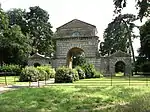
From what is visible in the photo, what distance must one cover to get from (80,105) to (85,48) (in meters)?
41.0

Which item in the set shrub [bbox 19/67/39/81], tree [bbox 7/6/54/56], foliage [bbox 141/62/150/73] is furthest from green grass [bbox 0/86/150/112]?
tree [bbox 7/6/54/56]

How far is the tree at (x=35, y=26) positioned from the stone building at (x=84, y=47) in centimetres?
2266

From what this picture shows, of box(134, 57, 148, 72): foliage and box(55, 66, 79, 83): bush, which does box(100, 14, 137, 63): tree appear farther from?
box(55, 66, 79, 83): bush

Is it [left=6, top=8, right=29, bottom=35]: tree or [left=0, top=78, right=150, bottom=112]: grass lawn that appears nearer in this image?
[left=0, top=78, right=150, bottom=112]: grass lawn

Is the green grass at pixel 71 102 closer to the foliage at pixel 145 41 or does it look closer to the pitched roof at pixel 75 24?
the pitched roof at pixel 75 24

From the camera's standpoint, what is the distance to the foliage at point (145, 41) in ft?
190

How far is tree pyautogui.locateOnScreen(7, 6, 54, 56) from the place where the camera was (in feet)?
258

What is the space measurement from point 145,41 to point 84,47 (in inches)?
452

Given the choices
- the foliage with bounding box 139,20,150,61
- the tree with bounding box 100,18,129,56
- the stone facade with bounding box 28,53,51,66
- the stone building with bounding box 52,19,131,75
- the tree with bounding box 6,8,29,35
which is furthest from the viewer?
the tree with bounding box 6,8,29,35

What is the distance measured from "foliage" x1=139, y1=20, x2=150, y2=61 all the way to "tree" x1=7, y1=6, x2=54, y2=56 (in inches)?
1015

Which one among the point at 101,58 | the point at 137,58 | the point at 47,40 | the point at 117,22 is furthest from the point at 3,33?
the point at 117,22

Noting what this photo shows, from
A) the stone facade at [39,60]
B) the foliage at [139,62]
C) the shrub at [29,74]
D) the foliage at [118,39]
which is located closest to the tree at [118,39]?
the foliage at [118,39]

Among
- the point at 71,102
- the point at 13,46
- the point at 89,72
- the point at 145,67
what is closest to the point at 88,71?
the point at 89,72

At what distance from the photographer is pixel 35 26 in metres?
79.6
